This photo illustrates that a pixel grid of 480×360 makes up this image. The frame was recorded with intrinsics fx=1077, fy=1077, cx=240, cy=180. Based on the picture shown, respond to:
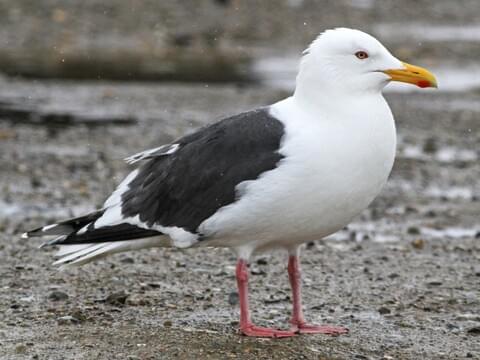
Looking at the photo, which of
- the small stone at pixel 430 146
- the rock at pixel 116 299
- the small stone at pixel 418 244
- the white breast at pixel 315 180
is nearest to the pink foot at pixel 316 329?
the white breast at pixel 315 180

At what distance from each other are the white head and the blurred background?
5.31 ft

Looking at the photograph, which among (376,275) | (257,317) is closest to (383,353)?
(257,317)

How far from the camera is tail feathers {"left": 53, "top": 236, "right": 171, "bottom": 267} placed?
7.03 meters

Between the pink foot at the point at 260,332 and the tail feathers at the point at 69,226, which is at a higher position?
the tail feathers at the point at 69,226

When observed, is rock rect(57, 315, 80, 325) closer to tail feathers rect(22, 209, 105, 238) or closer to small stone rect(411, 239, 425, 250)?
tail feathers rect(22, 209, 105, 238)

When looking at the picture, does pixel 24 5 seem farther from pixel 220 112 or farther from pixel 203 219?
pixel 203 219

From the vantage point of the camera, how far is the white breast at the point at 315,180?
6.36 meters

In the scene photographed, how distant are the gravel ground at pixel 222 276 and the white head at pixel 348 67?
1617 millimetres

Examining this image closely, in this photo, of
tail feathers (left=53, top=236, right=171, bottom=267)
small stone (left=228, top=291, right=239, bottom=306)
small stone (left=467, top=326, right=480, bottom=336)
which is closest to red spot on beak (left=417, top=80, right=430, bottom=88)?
small stone (left=467, top=326, right=480, bottom=336)

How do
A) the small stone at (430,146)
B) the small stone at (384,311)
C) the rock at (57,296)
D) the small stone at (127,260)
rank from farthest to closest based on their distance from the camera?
1. the small stone at (430,146)
2. the small stone at (127,260)
3. the rock at (57,296)
4. the small stone at (384,311)

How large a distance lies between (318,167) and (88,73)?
1437cm

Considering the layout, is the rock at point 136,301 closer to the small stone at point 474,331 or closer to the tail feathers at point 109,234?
the tail feathers at point 109,234

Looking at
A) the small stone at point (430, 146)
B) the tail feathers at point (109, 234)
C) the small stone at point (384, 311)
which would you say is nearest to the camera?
the tail feathers at point (109, 234)

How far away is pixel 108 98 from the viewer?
58.7ft
